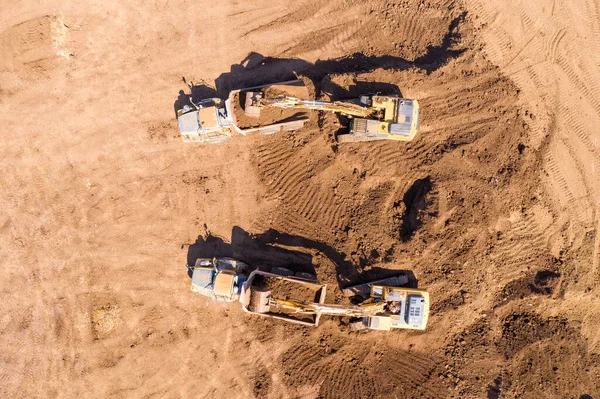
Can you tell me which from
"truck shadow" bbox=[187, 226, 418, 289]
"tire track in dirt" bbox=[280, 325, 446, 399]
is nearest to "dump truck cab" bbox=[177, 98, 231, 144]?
"truck shadow" bbox=[187, 226, 418, 289]

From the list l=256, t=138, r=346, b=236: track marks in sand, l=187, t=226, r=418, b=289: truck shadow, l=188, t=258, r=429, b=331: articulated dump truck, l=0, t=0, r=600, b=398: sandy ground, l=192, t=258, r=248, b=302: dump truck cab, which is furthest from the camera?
l=256, t=138, r=346, b=236: track marks in sand

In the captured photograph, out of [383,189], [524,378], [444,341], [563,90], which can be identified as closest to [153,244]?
[383,189]

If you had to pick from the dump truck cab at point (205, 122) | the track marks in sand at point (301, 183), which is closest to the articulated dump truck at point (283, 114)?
the dump truck cab at point (205, 122)

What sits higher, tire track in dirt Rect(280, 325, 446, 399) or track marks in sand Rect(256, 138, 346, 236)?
track marks in sand Rect(256, 138, 346, 236)

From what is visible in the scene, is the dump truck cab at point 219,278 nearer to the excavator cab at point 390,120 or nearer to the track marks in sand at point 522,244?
the excavator cab at point 390,120

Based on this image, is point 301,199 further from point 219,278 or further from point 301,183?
point 219,278

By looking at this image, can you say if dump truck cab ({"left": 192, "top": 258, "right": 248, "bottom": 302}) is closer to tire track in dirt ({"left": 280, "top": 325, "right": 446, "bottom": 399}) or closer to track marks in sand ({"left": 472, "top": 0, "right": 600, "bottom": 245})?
tire track in dirt ({"left": 280, "top": 325, "right": 446, "bottom": 399})
